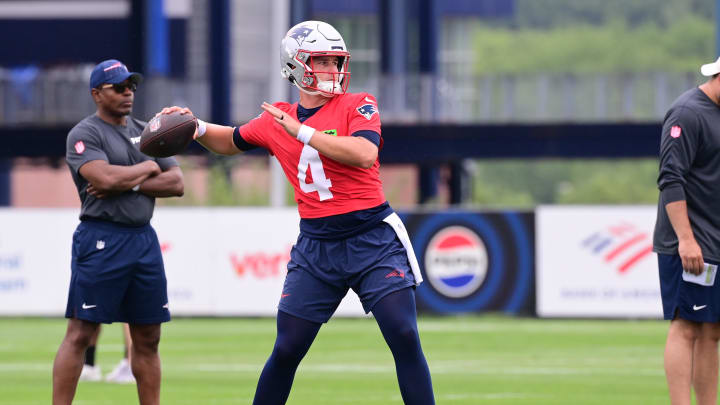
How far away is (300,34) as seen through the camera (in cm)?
700

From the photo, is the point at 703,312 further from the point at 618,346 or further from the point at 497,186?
the point at 497,186

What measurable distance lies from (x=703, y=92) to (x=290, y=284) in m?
2.42

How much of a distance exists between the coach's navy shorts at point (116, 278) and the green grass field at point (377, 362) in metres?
1.94

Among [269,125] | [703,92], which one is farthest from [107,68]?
[703,92]

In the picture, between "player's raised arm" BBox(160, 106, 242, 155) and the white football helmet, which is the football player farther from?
"player's raised arm" BBox(160, 106, 242, 155)

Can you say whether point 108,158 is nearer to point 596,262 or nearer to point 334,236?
point 334,236

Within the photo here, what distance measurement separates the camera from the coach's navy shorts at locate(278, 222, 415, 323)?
684cm

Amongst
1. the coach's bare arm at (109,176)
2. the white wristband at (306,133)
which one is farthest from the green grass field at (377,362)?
the white wristband at (306,133)

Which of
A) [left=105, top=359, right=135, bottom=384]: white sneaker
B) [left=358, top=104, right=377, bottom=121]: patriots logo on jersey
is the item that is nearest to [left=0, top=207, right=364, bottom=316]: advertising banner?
[left=105, top=359, right=135, bottom=384]: white sneaker

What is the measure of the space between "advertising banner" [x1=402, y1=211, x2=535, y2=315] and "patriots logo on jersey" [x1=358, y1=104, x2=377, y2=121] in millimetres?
11046

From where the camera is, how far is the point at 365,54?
53.8m

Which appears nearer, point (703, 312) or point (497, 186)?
point (703, 312)

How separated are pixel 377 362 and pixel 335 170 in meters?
6.15

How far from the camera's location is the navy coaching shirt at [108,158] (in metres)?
8.05
